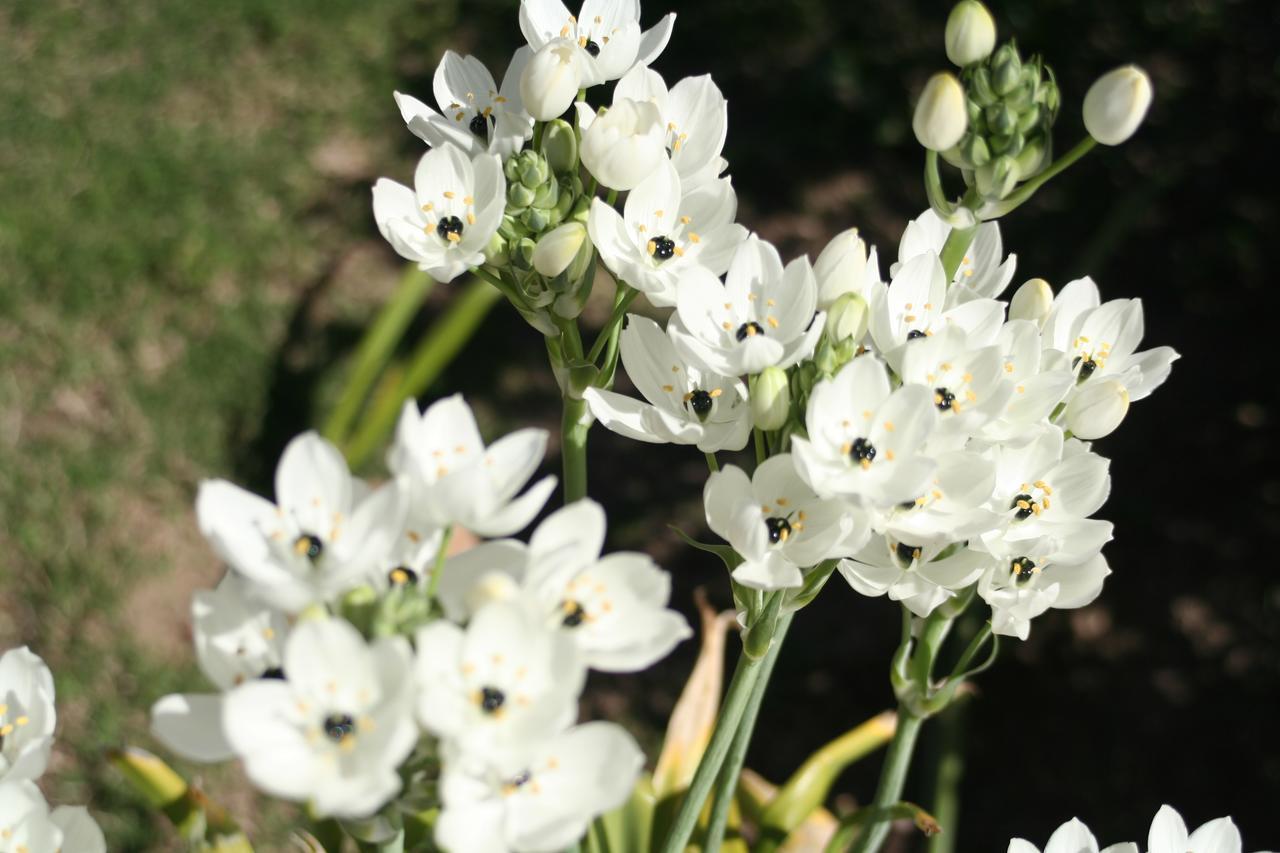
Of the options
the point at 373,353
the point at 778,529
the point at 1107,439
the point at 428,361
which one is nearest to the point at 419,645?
the point at 778,529

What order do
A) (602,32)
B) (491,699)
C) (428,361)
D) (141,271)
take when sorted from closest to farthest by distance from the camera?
(491,699)
(602,32)
(428,361)
(141,271)

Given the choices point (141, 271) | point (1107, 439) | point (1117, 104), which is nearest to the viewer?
point (1117, 104)

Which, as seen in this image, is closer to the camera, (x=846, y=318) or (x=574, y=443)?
(x=846, y=318)

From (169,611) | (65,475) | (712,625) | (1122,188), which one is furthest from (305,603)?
(1122,188)

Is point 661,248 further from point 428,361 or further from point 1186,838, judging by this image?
point 428,361

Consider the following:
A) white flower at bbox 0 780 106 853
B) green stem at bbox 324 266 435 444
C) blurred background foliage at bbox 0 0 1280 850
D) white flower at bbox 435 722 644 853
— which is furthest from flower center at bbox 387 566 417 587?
blurred background foliage at bbox 0 0 1280 850

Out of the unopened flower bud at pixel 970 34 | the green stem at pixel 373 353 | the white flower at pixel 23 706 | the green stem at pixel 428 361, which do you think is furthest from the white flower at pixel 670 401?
the green stem at pixel 373 353
